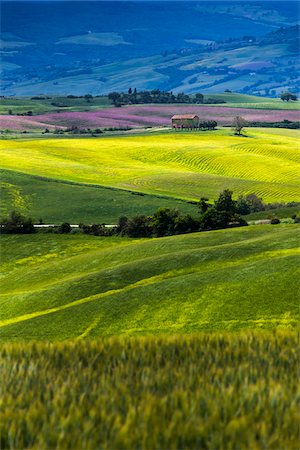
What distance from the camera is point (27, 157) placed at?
552 ft

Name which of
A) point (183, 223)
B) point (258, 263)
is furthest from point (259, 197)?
point (258, 263)

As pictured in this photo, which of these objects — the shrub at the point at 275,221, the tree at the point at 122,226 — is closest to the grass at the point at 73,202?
the tree at the point at 122,226

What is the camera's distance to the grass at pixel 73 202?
119m

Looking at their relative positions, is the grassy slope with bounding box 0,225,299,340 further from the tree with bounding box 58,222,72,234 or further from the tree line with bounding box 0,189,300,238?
the tree with bounding box 58,222,72,234

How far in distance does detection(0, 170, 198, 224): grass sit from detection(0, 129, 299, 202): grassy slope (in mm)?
6073

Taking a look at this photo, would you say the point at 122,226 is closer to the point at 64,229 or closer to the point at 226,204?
the point at 64,229

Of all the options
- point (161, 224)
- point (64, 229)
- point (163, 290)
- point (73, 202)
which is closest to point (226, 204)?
point (161, 224)

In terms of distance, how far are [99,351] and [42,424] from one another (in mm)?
4496

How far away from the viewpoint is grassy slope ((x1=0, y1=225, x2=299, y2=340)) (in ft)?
162

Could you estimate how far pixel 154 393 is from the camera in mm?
15477

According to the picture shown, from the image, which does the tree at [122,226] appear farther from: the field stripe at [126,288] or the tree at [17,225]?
the field stripe at [126,288]

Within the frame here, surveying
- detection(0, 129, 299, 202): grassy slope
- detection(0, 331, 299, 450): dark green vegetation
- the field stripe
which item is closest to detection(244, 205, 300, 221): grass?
detection(0, 129, 299, 202): grassy slope

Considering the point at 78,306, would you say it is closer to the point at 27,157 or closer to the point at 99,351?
the point at 99,351

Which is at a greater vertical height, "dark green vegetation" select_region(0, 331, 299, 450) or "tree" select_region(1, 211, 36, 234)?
"dark green vegetation" select_region(0, 331, 299, 450)
